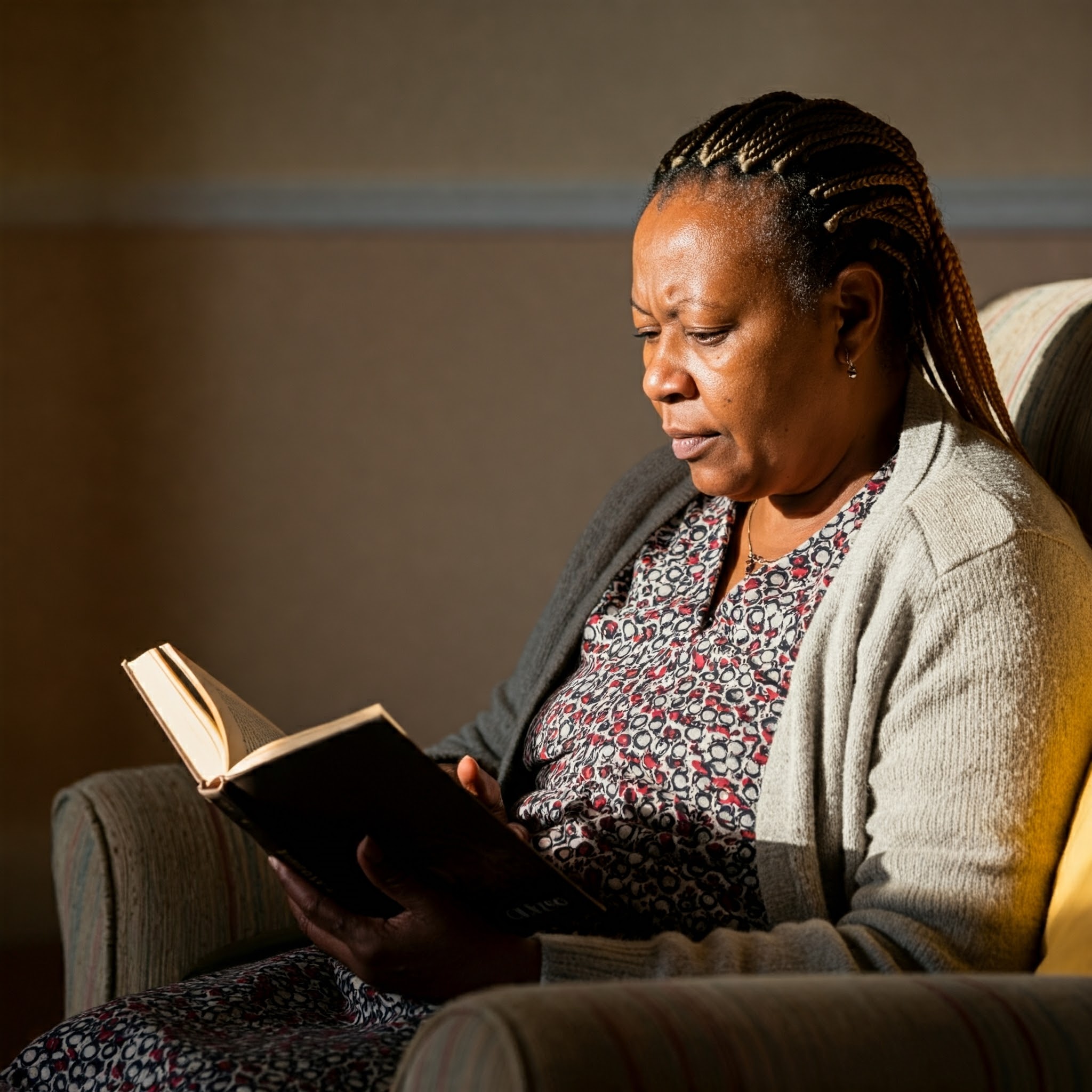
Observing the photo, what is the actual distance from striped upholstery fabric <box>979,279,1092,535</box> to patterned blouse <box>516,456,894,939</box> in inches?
9.3

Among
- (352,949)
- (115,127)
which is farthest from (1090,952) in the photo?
(115,127)

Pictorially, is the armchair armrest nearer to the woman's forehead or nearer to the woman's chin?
the woman's chin

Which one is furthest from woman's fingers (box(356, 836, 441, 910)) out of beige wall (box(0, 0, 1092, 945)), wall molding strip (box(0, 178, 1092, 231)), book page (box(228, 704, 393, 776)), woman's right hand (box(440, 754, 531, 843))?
wall molding strip (box(0, 178, 1092, 231))

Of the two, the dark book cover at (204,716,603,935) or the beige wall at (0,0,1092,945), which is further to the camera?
the beige wall at (0,0,1092,945)

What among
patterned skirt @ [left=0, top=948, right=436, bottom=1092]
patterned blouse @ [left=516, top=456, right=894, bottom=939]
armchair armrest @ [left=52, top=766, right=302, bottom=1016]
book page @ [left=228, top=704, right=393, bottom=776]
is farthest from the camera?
armchair armrest @ [left=52, top=766, right=302, bottom=1016]

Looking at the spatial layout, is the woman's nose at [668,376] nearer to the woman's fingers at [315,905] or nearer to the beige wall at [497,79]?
the woman's fingers at [315,905]

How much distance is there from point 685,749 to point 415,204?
1.61 meters

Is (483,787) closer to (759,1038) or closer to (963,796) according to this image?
(963,796)

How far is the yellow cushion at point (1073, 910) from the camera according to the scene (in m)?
0.84

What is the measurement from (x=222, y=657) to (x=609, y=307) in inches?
38.7

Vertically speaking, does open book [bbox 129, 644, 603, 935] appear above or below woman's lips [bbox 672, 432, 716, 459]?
below

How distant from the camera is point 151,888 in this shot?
1235 mm

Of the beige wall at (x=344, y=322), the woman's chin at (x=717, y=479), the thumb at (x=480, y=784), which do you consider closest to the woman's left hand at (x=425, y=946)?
the thumb at (x=480, y=784)

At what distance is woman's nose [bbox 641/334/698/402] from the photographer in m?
1.10
